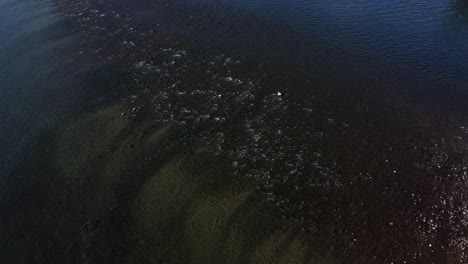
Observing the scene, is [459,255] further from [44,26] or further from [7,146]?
[44,26]

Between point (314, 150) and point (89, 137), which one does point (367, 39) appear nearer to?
point (314, 150)

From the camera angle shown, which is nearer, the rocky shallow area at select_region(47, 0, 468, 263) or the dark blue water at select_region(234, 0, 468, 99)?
the rocky shallow area at select_region(47, 0, 468, 263)

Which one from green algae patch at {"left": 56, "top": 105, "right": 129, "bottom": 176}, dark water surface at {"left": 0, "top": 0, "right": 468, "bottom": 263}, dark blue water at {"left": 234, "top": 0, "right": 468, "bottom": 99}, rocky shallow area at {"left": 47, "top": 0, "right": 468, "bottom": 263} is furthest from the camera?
dark blue water at {"left": 234, "top": 0, "right": 468, "bottom": 99}

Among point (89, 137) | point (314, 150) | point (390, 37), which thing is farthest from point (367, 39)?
point (89, 137)

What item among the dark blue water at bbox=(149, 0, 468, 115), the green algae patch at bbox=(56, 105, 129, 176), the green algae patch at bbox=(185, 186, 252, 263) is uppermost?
the dark blue water at bbox=(149, 0, 468, 115)

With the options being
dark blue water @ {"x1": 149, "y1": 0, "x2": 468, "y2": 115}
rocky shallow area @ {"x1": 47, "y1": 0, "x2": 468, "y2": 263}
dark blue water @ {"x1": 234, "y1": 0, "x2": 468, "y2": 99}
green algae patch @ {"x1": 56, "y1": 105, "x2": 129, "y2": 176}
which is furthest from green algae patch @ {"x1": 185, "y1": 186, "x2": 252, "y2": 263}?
dark blue water @ {"x1": 234, "y1": 0, "x2": 468, "y2": 99}

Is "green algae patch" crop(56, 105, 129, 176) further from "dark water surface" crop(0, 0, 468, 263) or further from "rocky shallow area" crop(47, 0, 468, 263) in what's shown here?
"rocky shallow area" crop(47, 0, 468, 263)
